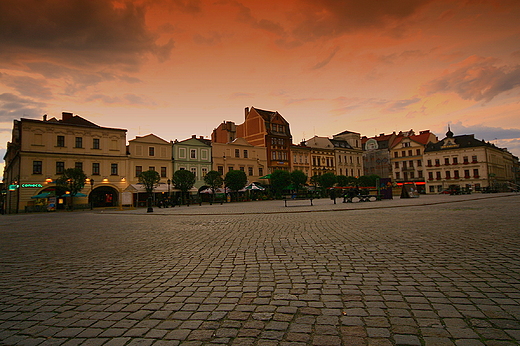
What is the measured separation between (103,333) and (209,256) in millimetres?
3474

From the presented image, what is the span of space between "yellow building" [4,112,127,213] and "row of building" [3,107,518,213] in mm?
103

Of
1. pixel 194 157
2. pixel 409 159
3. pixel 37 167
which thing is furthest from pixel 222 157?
pixel 409 159

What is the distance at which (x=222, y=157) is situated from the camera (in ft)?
187

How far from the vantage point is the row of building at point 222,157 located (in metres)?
39.6

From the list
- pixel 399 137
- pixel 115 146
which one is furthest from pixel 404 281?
pixel 399 137

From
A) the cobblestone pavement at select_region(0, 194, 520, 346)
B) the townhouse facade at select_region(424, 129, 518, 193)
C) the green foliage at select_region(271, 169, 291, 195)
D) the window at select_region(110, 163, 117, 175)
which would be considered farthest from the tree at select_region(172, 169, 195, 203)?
the townhouse facade at select_region(424, 129, 518, 193)

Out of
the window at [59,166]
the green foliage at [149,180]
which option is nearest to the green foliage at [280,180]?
the green foliage at [149,180]

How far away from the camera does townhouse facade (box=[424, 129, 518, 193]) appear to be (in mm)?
72250

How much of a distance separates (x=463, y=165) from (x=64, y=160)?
80774 mm

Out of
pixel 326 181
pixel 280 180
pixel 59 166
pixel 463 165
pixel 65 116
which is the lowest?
pixel 326 181

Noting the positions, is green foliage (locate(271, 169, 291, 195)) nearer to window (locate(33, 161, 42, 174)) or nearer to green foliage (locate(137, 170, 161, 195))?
green foliage (locate(137, 170, 161, 195))

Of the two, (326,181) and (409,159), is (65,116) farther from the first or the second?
(409,159)

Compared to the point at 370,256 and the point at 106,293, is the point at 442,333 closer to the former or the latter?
the point at 370,256

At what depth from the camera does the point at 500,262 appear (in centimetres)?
520
